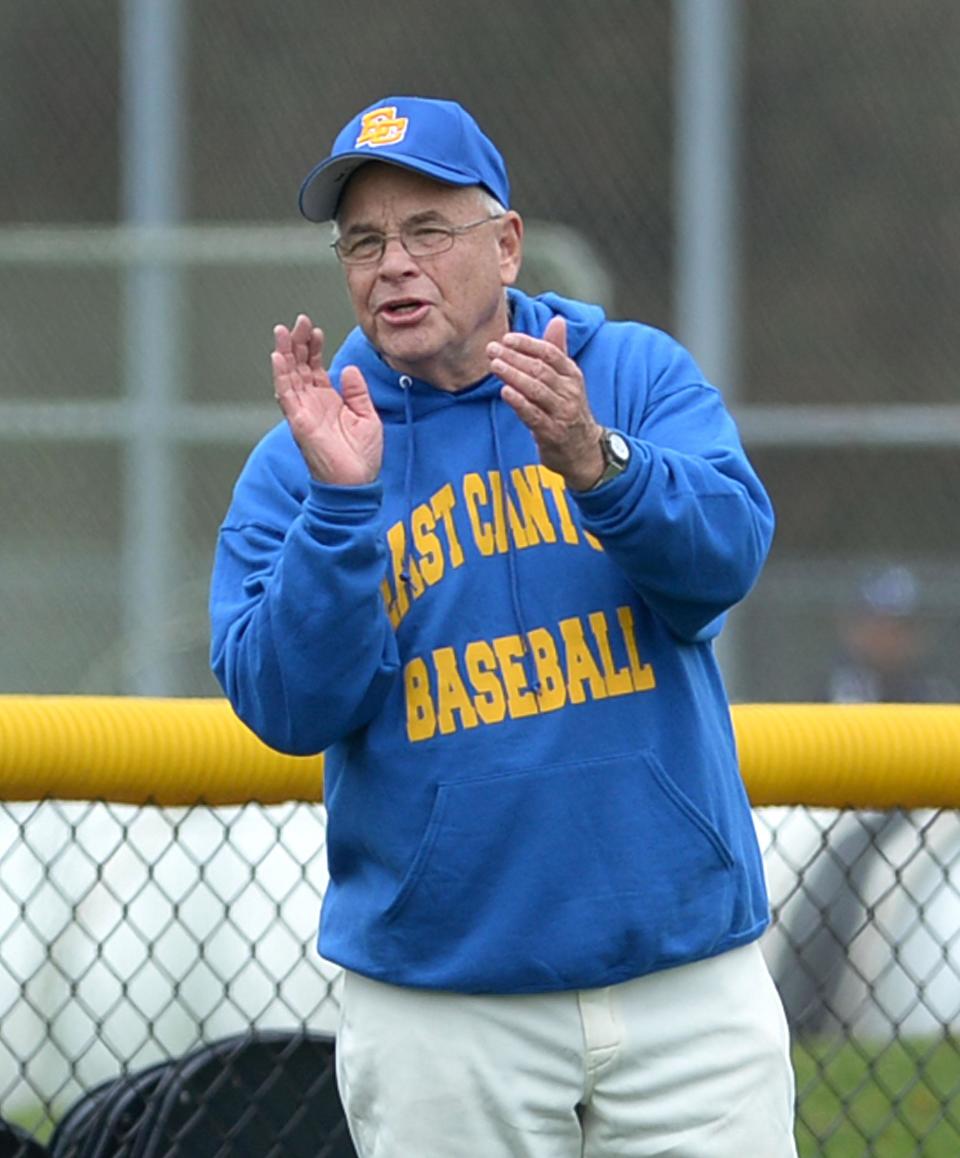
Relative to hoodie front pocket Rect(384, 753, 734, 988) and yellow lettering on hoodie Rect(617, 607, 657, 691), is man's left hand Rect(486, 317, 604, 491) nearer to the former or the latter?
yellow lettering on hoodie Rect(617, 607, 657, 691)

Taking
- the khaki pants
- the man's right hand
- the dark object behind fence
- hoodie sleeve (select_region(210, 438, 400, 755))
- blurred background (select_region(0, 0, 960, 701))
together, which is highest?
blurred background (select_region(0, 0, 960, 701))

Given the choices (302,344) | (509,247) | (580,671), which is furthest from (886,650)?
(302,344)

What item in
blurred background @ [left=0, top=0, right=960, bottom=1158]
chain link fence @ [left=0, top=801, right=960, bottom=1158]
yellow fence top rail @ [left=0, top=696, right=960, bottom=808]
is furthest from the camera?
blurred background @ [left=0, top=0, right=960, bottom=1158]

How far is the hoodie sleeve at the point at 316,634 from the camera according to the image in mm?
2217

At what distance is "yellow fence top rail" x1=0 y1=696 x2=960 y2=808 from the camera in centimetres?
293

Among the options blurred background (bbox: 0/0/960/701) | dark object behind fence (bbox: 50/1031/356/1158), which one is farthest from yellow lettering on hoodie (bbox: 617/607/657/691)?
blurred background (bbox: 0/0/960/701)


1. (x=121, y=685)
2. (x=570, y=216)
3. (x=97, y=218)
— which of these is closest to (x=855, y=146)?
(x=570, y=216)

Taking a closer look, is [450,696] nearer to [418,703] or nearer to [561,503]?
[418,703]

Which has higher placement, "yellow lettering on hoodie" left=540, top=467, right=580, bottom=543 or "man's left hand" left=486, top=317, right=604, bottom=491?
"man's left hand" left=486, top=317, right=604, bottom=491

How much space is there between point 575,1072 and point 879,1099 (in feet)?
10.1

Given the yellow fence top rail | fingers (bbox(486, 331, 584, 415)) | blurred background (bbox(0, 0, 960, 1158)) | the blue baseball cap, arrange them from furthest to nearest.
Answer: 1. blurred background (bbox(0, 0, 960, 1158))
2. the yellow fence top rail
3. the blue baseball cap
4. fingers (bbox(486, 331, 584, 415))

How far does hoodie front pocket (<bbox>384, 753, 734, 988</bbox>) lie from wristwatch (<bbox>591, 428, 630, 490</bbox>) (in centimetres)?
30

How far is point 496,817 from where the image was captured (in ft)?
7.56

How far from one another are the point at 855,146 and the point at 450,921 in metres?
5.25
